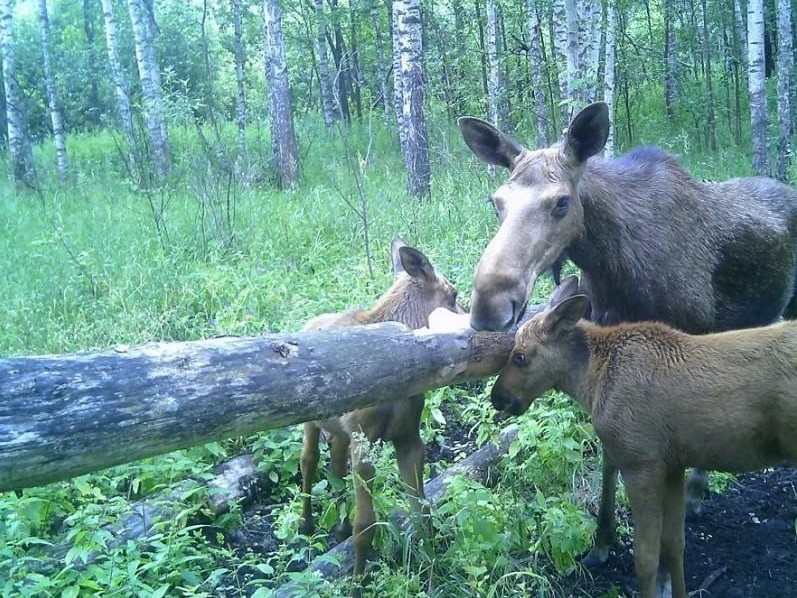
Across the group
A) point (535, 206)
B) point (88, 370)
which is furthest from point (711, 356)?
point (88, 370)

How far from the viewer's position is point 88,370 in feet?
8.94

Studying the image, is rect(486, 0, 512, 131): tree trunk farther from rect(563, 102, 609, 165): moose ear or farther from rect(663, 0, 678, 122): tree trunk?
rect(563, 102, 609, 165): moose ear

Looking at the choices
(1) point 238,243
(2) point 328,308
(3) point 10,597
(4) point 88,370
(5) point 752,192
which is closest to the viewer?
(4) point 88,370

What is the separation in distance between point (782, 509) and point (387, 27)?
80.5 feet

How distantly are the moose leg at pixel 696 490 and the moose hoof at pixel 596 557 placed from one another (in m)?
0.91

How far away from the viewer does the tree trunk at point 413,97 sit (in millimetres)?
12133

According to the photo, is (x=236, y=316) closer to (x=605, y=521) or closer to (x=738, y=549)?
(x=605, y=521)

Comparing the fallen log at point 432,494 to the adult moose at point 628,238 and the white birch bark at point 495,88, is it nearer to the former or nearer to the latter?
the adult moose at point 628,238

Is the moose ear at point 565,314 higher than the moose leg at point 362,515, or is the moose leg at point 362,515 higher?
the moose ear at point 565,314

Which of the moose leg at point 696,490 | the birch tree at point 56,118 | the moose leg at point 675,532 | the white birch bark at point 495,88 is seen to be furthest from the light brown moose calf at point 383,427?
the birch tree at point 56,118

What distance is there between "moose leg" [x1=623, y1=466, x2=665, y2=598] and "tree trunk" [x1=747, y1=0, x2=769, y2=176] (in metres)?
10.1

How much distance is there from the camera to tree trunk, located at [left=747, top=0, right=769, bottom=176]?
1287 cm

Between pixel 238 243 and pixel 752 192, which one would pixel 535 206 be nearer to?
pixel 752 192

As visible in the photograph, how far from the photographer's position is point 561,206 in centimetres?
444
